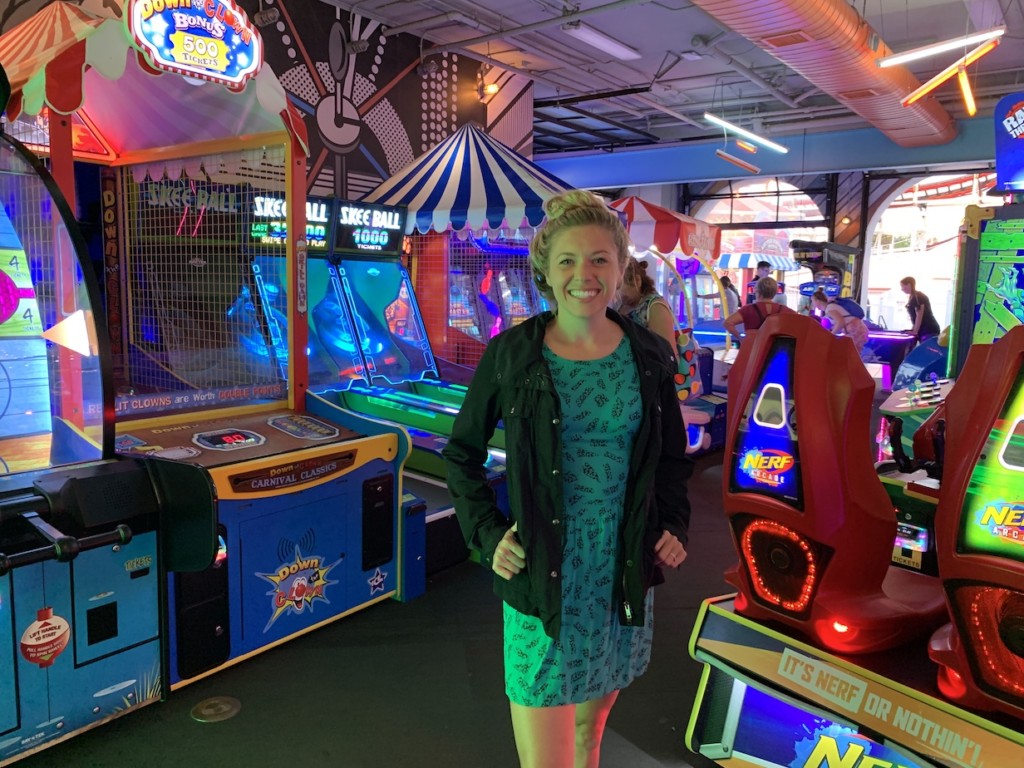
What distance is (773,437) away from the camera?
1.92 meters

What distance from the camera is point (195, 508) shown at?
238 cm

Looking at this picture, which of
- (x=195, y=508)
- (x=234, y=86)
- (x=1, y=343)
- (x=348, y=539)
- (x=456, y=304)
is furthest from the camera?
(x=456, y=304)

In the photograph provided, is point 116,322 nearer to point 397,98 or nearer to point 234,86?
point 234,86

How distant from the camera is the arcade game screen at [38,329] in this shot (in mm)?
2211

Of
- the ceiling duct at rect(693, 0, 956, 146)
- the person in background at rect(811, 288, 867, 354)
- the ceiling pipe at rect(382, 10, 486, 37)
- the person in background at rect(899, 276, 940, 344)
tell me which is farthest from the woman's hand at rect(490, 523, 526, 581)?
the person in background at rect(899, 276, 940, 344)

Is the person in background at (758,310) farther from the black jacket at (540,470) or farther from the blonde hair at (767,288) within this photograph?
the black jacket at (540,470)

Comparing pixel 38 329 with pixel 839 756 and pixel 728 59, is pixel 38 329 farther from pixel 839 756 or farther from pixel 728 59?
pixel 728 59

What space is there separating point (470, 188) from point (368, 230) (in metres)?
0.95

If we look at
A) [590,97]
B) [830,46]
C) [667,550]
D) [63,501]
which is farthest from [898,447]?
[590,97]

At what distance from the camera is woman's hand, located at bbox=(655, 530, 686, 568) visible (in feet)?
5.23

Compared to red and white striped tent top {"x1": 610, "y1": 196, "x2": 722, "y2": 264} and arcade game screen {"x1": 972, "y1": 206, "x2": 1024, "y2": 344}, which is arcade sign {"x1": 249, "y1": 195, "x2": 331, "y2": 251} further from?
red and white striped tent top {"x1": 610, "y1": 196, "x2": 722, "y2": 264}

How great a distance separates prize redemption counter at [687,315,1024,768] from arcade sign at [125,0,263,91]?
208cm

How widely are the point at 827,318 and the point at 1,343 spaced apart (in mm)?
8025

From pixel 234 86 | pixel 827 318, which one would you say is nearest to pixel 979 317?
pixel 234 86
